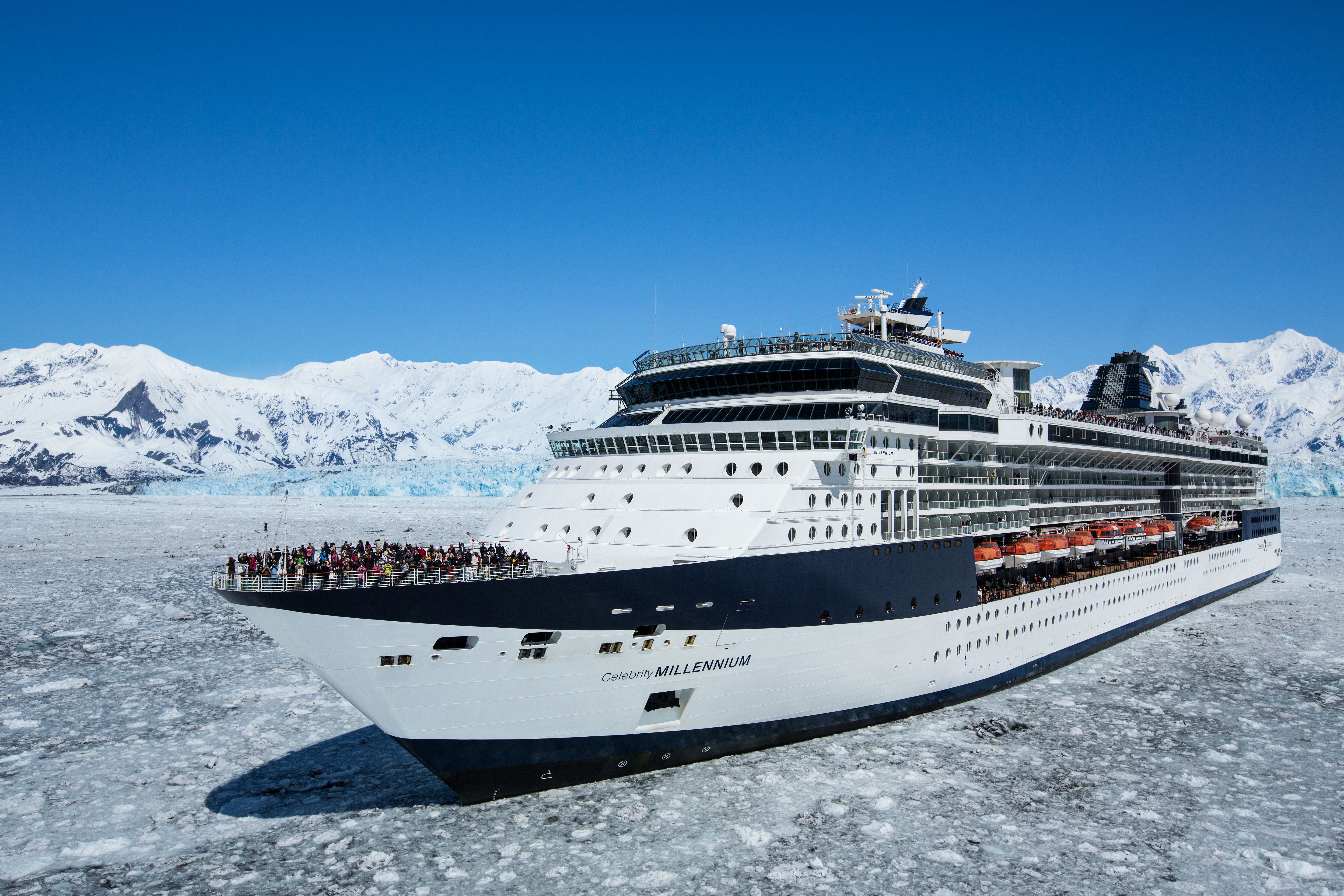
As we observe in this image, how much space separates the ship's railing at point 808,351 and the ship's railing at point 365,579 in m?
8.51

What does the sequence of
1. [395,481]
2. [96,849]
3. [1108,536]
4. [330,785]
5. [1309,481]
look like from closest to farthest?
1. [96,849]
2. [330,785]
3. [1108,536]
4. [1309,481]
5. [395,481]

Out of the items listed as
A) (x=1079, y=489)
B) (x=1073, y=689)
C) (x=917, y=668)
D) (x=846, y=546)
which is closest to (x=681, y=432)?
(x=846, y=546)

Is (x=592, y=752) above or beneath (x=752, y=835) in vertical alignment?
above

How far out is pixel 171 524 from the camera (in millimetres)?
71438

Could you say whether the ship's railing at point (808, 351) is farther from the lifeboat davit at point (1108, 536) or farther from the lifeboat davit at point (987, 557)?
the lifeboat davit at point (1108, 536)

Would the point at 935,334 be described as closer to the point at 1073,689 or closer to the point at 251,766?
the point at 1073,689

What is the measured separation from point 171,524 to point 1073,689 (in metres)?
74.0

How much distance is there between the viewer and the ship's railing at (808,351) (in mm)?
17984

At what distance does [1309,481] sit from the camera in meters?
115

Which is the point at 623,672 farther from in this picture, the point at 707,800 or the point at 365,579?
the point at 365,579

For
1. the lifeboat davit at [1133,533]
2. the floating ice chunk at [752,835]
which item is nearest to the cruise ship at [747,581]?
the lifeboat davit at [1133,533]

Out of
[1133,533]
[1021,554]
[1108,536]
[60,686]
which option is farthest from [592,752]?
[1133,533]

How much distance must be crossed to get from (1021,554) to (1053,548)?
169cm

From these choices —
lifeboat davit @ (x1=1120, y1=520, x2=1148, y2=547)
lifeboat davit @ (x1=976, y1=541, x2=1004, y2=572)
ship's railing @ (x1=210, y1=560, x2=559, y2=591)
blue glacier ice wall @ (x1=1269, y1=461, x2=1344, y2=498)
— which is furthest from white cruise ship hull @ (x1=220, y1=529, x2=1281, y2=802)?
blue glacier ice wall @ (x1=1269, y1=461, x2=1344, y2=498)
